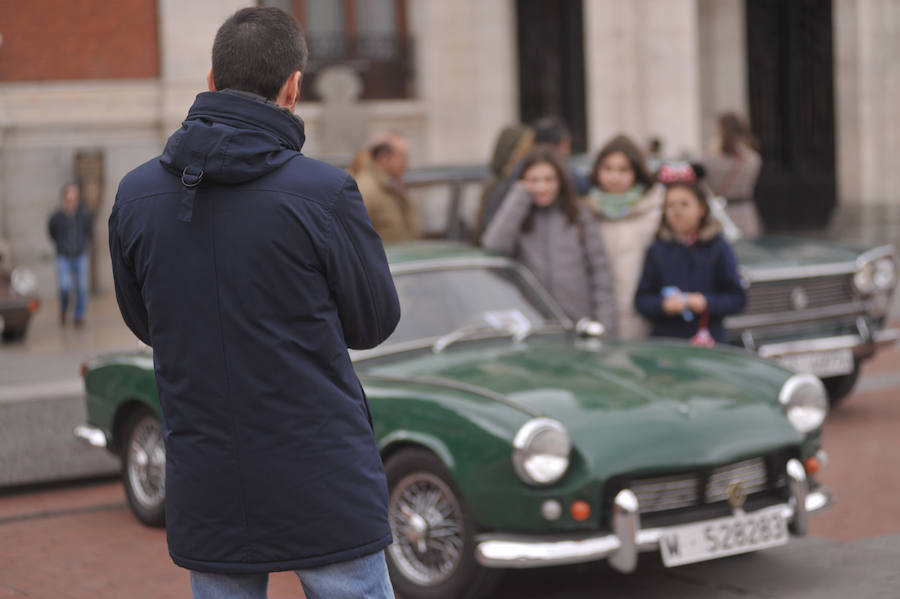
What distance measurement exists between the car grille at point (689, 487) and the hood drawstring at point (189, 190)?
2632 mm

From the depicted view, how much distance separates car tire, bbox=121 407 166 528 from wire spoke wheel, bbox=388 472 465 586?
1756mm

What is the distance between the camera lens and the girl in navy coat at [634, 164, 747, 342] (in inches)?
287

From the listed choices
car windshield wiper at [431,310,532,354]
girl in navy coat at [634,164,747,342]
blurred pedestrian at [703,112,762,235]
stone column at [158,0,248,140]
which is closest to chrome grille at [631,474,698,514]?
car windshield wiper at [431,310,532,354]

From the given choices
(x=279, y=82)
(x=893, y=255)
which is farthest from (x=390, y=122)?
(x=279, y=82)

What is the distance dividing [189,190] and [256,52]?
301 millimetres

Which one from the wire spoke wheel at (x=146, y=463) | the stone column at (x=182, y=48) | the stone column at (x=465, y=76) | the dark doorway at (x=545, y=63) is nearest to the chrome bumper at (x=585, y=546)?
the wire spoke wheel at (x=146, y=463)

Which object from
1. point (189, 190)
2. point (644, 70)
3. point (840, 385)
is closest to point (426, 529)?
point (189, 190)

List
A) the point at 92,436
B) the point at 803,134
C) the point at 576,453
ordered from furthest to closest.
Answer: the point at 803,134 → the point at 92,436 → the point at 576,453

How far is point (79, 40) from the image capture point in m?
19.8

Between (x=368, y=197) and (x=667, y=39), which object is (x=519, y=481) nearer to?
(x=368, y=197)

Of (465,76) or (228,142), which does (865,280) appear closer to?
(228,142)

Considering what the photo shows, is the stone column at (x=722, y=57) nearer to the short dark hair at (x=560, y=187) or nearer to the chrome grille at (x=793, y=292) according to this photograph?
the chrome grille at (x=793, y=292)

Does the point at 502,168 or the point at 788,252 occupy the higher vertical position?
the point at 502,168

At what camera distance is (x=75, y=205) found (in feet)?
54.0
